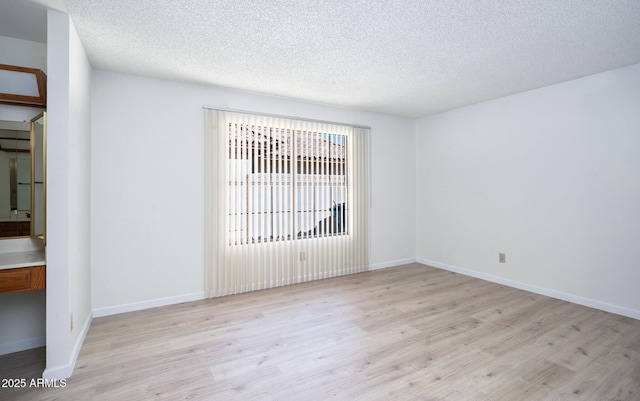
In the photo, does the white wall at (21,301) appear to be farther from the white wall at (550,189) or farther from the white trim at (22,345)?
the white wall at (550,189)

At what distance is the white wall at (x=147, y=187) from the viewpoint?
3109 mm

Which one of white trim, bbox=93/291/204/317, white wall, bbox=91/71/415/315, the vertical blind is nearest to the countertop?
white wall, bbox=91/71/415/315

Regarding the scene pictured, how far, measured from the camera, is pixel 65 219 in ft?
6.91

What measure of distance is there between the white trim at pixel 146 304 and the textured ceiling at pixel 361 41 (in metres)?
2.52

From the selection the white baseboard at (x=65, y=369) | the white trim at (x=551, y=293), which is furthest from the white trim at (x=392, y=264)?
the white baseboard at (x=65, y=369)

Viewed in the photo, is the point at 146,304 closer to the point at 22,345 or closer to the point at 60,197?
the point at 22,345

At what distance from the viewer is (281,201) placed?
13.3ft

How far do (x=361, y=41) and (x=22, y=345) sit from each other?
3.86m

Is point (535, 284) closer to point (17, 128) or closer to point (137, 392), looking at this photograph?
point (137, 392)

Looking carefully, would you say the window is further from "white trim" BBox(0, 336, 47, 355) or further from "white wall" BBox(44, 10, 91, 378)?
"white trim" BBox(0, 336, 47, 355)

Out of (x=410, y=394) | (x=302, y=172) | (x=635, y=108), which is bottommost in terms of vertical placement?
(x=410, y=394)

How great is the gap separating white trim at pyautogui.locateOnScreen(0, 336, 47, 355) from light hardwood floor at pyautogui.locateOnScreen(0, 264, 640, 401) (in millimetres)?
374

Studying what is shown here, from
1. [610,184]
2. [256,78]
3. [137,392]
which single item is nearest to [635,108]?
[610,184]

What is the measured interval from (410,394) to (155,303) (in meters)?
2.83
